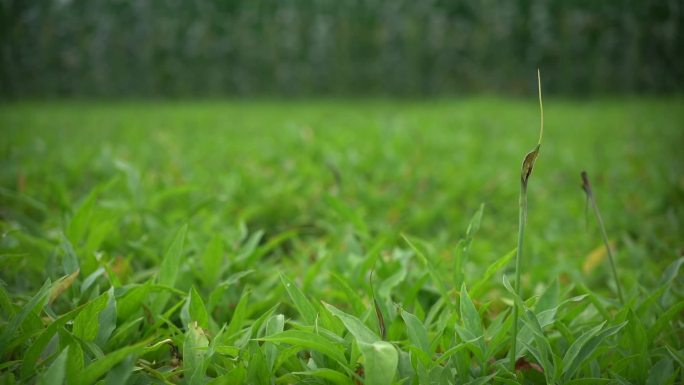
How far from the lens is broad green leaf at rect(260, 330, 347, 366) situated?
2.18 feet

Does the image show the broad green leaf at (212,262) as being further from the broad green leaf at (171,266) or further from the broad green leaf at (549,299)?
the broad green leaf at (549,299)

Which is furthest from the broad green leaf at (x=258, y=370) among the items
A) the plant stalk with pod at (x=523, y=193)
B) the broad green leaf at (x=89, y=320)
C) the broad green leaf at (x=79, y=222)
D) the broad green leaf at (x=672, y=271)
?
the broad green leaf at (x=672, y=271)

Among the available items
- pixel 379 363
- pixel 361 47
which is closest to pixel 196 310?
pixel 379 363

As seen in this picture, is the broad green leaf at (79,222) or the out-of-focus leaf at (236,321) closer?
the out-of-focus leaf at (236,321)

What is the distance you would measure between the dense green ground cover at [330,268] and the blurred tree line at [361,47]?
9.68 m

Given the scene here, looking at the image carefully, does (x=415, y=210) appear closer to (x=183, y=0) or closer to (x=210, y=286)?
(x=210, y=286)

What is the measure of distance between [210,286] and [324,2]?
1273 centimetres

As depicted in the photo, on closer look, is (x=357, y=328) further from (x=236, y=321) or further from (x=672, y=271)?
(x=672, y=271)

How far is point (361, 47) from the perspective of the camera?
1279 centimetres

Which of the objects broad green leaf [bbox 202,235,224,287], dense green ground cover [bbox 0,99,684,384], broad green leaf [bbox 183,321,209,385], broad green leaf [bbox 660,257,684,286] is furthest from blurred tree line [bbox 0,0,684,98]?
broad green leaf [bbox 660,257,684,286]

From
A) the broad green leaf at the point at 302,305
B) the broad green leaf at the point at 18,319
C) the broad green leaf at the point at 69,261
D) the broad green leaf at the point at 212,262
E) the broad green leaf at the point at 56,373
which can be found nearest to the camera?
the broad green leaf at the point at 56,373

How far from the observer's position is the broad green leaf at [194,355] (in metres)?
0.67

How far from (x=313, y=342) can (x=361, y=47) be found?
12.7m

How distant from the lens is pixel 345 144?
2.82 metres
